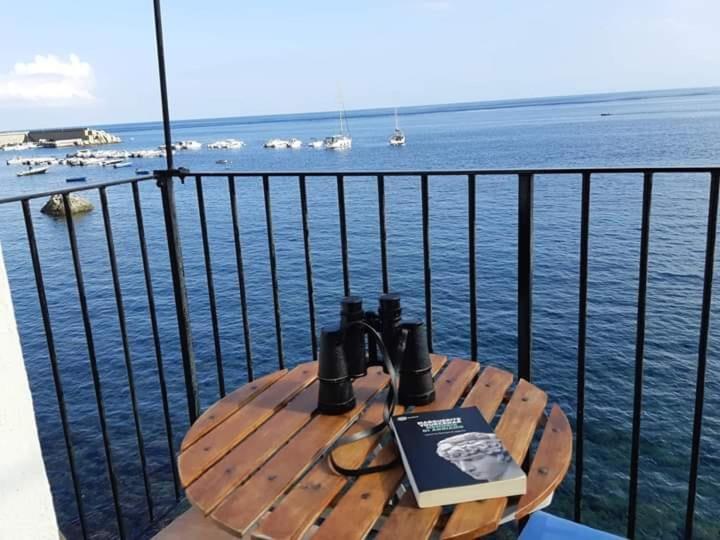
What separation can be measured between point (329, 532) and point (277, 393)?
2.16 feet

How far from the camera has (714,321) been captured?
42.4ft

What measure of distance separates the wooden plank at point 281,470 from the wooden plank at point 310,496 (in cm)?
3

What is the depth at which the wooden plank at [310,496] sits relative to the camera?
1055 mm

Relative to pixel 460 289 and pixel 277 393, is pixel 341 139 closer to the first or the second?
pixel 460 289

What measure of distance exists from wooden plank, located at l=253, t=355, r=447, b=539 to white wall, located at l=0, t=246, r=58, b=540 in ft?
1.48

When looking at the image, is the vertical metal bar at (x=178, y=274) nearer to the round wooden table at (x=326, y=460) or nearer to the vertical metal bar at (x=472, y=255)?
the round wooden table at (x=326, y=460)

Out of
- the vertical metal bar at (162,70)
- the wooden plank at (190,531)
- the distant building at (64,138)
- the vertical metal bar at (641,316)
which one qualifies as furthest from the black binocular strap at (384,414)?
the distant building at (64,138)

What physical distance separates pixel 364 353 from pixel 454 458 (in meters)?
0.40

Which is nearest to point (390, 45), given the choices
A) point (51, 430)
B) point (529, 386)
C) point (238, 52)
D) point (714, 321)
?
point (238, 52)

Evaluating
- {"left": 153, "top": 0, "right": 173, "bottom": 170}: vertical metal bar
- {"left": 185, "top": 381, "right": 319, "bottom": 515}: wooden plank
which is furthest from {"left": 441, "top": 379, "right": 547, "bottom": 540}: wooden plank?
{"left": 153, "top": 0, "right": 173, "bottom": 170}: vertical metal bar

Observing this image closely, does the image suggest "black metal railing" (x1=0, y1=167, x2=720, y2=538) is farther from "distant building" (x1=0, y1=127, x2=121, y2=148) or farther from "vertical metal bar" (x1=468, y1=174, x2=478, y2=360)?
"distant building" (x1=0, y1=127, x2=121, y2=148)

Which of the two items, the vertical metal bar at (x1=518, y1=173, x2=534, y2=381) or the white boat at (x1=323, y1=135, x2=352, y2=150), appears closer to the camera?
the vertical metal bar at (x1=518, y1=173, x2=534, y2=381)

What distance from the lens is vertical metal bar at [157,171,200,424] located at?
2416mm

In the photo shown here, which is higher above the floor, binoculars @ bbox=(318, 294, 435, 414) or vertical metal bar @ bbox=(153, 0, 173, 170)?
vertical metal bar @ bbox=(153, 0, 173, 170)
